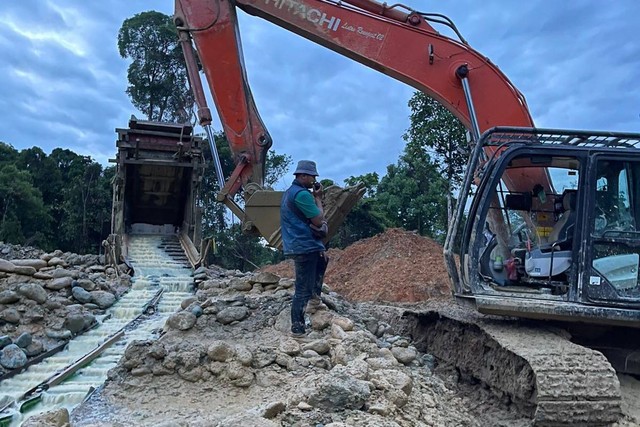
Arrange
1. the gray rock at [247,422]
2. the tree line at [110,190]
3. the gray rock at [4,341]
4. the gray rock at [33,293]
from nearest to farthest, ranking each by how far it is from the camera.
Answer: the gray rock at [247,422]
the gray rock at [4,341]
the gray rock at [33,293]
the tree line at [110,190]

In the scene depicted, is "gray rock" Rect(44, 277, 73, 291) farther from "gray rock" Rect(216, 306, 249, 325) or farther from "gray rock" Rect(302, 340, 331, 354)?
"gray rock" Rect(302, 340, 331, 354)

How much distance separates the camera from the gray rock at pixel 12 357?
16.6ft

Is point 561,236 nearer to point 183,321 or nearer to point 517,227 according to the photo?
point 517,227

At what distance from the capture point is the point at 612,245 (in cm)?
420

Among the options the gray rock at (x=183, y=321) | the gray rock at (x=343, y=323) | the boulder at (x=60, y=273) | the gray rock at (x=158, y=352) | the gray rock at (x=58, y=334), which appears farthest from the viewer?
the boulder at (x=60, y=273)

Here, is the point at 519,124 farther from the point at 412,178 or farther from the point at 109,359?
the point at 412,178

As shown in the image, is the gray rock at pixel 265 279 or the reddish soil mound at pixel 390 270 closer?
the gray rock at pixel 265 279

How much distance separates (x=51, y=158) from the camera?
29281 mm

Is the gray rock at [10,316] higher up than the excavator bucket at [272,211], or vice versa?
the excavator bucket at [272,211]

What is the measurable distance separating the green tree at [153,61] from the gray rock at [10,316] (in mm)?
20423

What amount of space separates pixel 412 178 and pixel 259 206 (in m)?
12.7

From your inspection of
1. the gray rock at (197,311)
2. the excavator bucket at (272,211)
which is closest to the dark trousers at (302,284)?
the gray rock at (197,311)

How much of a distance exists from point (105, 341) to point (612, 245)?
464cm

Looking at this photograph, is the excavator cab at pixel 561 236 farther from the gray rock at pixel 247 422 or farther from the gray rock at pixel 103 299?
the gray rock at pixel 103 299
